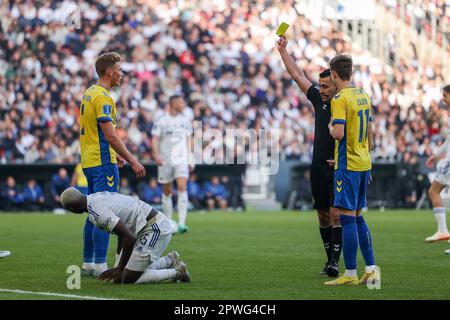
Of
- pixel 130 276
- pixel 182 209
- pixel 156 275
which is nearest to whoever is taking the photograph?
pixel 130 276

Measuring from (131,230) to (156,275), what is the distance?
1.68 ft

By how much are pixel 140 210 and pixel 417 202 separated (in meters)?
21.2

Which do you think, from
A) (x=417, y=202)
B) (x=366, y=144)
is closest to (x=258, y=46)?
(x=417, y=202)

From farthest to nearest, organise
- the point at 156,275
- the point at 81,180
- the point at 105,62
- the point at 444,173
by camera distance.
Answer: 1. the point at 81,180
2. the point at 444,173
3. the point at 105,62
4. the point at 156,275

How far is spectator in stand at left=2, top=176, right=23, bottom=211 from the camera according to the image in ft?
91.3

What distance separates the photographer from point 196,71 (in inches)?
1292

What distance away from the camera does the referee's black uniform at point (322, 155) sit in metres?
10.9

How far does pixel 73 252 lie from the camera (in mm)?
13828

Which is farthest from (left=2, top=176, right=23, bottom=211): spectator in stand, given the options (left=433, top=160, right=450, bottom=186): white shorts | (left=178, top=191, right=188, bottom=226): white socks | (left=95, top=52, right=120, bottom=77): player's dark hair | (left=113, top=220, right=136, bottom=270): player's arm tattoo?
(left=113, top=220, right=136, bottom=270): player's arm tattoo

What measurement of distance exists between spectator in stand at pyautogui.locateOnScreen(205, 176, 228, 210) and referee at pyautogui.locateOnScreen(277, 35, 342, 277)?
1823cm

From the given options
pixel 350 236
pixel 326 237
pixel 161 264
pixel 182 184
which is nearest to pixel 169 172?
pixel 182 184

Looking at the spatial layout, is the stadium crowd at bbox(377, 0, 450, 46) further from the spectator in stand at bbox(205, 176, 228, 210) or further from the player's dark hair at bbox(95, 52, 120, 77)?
the player's dark hair at bbox(95, 52, 120, 77)

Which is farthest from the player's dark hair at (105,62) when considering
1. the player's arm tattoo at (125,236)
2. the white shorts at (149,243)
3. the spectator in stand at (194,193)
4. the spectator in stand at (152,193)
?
the spectator in stand at (194,193)

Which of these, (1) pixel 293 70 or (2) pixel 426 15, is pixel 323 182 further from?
(2) pixel 426 15
